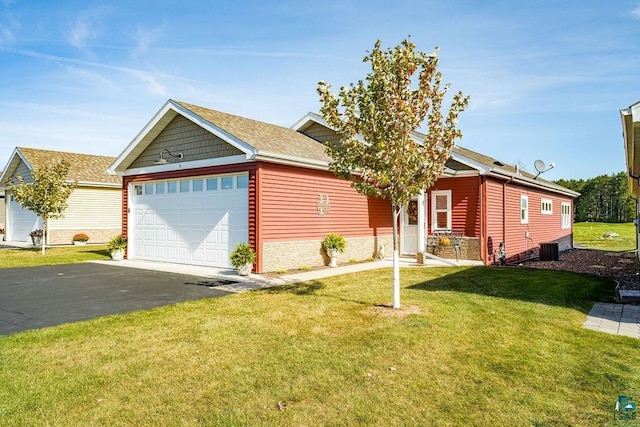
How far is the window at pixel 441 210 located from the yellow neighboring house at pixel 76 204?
19.2 metres

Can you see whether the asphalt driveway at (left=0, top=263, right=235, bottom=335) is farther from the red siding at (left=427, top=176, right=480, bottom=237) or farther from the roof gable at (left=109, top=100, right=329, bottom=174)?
the red siding at (left=427, top=176, right=480, bottom=237)

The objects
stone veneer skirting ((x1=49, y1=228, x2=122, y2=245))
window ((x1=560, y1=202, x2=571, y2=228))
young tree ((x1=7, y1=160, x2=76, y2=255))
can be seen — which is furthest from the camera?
window ((x1=560, y1=202, x2=571, y2=228))

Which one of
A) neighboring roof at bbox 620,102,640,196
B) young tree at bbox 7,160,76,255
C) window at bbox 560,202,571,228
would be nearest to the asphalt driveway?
young tree at bbox 7,160,76,255

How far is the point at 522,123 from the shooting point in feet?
85.4

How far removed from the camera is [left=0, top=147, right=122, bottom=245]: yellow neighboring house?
23.3 m

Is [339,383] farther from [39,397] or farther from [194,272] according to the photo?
[194,272]

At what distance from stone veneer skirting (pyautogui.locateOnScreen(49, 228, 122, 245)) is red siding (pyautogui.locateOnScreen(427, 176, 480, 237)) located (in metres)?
19.6

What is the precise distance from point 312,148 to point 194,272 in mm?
6402

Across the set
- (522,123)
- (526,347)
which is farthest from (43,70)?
(522,123)

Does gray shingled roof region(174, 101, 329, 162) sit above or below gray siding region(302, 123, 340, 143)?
below

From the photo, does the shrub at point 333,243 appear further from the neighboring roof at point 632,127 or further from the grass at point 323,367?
the neighboring roof at point 632,127

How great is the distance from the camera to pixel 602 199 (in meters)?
58.9

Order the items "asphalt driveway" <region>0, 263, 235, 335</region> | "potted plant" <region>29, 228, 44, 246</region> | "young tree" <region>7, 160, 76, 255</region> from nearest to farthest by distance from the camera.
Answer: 1. "asphalt driveway" <region>0, 263, 235, 335</region>
2. "young tree" <region>7, 160, 76, 255</region>
3. "potted plant" <region>29, 228, 44, 246</region>

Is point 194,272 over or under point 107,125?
under
